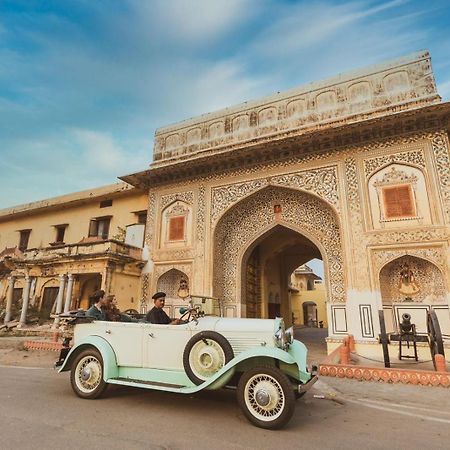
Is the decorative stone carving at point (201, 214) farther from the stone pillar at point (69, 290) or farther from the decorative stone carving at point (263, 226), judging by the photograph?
the stone pillar at point (69, 290)

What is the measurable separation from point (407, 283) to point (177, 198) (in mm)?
8728

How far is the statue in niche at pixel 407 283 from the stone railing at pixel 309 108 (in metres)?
5.02

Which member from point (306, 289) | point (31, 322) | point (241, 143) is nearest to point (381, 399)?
point (241, 143)

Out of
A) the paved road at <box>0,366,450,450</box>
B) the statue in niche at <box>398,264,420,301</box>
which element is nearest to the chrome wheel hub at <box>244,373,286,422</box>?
the paved road at <box>0,366,450,450</box>

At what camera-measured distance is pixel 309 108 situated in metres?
11.8

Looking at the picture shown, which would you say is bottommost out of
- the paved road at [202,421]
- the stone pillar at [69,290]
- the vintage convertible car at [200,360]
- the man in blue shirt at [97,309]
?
the paved road at [202,421]

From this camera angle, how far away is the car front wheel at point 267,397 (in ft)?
10.2

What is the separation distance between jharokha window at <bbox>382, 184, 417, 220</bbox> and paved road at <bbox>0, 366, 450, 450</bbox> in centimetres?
574

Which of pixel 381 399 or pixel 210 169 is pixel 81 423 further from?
pixel 210 169

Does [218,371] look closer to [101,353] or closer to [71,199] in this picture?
[101,353]

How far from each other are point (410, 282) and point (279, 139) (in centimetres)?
598

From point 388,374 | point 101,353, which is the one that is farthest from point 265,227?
point 101,353

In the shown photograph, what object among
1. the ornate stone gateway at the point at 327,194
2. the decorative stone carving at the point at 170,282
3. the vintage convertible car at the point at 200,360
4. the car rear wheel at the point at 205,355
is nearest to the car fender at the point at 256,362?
the vintage convertible car at the point at 200,360

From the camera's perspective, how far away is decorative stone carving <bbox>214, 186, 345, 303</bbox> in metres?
10.8
